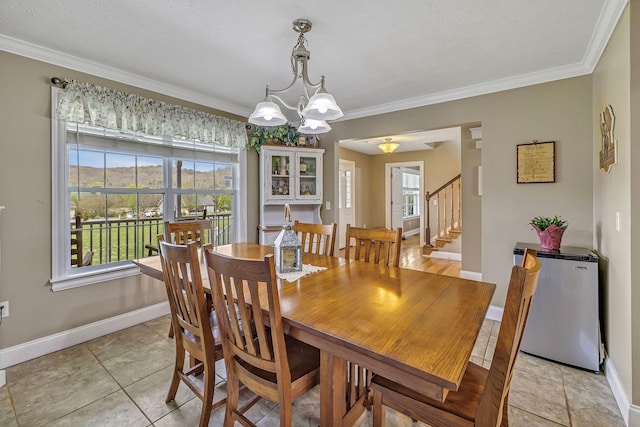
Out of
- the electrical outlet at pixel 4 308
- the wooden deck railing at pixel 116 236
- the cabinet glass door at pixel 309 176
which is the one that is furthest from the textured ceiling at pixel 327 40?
the electrical outlet at pixel 4 308

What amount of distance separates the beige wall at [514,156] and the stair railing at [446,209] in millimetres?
3115

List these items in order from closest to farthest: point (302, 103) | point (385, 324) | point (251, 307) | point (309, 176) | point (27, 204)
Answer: point (385, 324) < point (251, 307) < point (302, 103) < point (27, 204) < point (309, 176)

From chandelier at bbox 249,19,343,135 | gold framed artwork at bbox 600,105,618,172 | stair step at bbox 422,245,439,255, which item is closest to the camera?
chandelier at bbox 249,19,343,135

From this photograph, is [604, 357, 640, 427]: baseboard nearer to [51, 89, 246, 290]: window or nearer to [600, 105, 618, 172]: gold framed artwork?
[600, 105, 618, 172]: gold framed artwork

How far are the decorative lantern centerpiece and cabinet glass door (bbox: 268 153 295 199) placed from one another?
201 centimetres

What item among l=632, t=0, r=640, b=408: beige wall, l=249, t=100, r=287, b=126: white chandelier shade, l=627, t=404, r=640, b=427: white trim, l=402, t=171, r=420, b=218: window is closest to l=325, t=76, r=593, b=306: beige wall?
l=632, t=0, r=640, b=408: beige wall

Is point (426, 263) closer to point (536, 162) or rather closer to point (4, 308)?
point (536, 162)

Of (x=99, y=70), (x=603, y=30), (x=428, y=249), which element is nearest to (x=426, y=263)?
(x=428, y=249)

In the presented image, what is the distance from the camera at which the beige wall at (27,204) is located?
2176 millimetres

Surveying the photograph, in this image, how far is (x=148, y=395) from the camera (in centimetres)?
186

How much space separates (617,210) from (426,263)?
3.70 m

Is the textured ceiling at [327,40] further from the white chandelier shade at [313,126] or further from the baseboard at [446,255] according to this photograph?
the baseboard at [446,255]

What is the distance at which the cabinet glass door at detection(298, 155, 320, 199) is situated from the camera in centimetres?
396

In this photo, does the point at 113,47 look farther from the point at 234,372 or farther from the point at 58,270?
the point at 234,372
